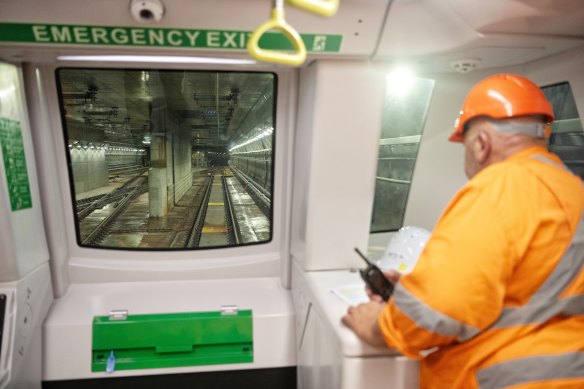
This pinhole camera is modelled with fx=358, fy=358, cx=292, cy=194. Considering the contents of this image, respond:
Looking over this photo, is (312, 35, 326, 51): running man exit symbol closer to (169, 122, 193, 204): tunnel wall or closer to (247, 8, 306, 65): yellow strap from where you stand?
(247, 8, 306, 65): yellow strap

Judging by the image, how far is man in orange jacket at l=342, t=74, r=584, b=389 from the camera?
1.07 metres

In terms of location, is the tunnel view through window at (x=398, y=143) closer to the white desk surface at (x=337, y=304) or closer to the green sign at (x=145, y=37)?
the white desk surface at (x=337, y=304)

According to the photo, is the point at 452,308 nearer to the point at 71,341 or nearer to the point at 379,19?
the point at 379,19

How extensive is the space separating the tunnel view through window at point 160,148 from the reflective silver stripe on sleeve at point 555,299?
1702 millimetres

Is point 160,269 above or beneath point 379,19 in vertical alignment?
beneath

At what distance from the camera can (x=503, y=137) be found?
4.12 ft

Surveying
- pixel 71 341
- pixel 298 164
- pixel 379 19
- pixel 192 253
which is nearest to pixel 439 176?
pixel 298 164

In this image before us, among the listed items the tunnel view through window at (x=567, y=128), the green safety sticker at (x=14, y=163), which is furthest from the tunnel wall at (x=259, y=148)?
the tunnel view through window at (x=567, y=128)

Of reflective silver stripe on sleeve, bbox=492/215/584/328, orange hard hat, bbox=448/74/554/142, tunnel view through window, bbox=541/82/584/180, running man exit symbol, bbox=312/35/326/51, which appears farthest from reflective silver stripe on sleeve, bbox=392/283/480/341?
tunnel view through window, bbox=541/82/584/180

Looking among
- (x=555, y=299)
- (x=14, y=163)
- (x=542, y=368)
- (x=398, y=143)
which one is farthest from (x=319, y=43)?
(x=14, y=163)

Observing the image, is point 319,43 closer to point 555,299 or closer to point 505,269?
point 505,269

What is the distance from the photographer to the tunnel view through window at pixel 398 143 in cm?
244

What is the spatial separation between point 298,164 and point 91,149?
136cm

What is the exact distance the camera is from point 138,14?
1.53m
